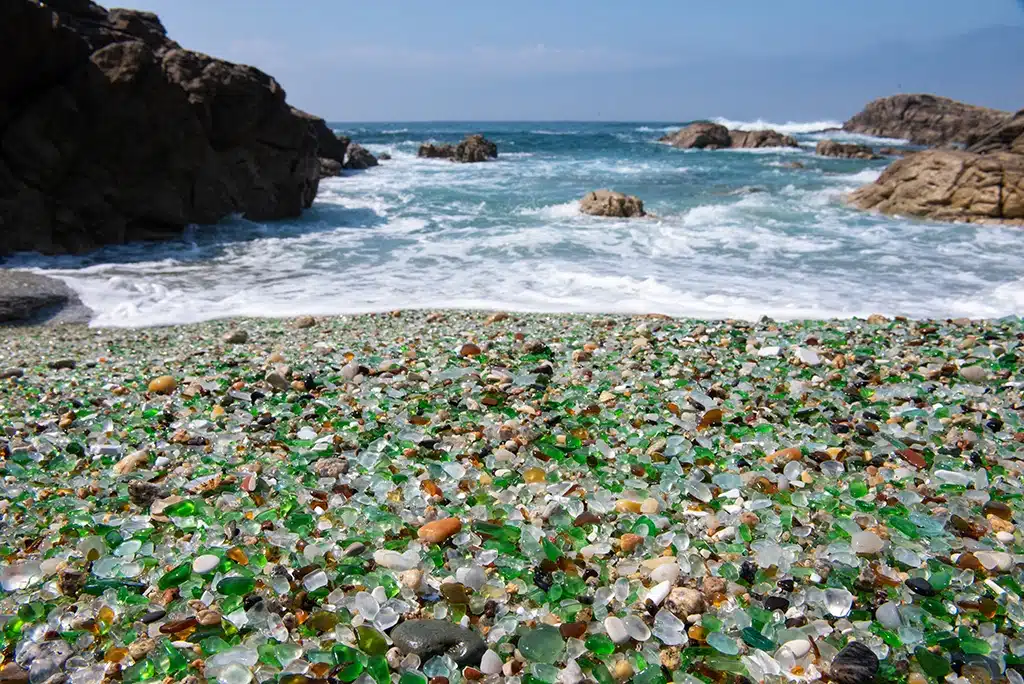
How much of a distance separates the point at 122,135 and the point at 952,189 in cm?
1990

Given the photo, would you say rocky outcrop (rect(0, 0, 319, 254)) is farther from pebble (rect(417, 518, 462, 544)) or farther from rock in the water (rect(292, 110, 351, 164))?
rock in the water (rect(292, 110, 351, 164))

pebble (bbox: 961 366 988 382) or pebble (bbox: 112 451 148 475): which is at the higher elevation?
pebble (bbox: 961 366 988 382)

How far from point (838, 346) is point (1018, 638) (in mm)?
3123

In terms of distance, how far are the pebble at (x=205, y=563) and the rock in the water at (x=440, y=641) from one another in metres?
0.75

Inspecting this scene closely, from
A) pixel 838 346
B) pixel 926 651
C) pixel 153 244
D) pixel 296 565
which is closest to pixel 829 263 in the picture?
pixel 838 346

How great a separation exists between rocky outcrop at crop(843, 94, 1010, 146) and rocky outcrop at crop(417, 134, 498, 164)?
5036 centimetres

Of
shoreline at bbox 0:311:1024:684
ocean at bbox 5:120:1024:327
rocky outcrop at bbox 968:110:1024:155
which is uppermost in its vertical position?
rocky outcrop at bbox 968:110:1024:155

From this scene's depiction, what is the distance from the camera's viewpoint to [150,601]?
2100 millimetres

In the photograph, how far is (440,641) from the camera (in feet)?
6.25

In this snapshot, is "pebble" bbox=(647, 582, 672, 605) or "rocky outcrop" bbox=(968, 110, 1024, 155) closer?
"pebble" bbox=(647, 582, 672, 605)

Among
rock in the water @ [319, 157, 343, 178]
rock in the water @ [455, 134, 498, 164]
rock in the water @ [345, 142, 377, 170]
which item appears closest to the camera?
rock in the water @ [319, 157, 343, 178]

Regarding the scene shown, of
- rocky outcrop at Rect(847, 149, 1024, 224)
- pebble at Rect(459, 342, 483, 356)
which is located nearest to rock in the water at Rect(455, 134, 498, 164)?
rocky outcrop at Rect(847, 149, 1024, 224)

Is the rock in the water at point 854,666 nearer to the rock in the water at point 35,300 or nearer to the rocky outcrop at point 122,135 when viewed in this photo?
the rock in the water at point 35,300

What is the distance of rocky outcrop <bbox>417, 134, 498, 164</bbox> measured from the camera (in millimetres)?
39406
